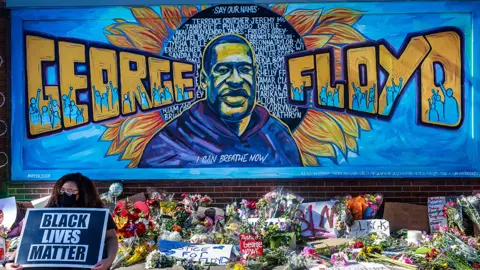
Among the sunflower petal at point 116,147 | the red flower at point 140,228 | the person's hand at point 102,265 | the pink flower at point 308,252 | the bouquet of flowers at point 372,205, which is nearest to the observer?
the person's hand at point 102,265

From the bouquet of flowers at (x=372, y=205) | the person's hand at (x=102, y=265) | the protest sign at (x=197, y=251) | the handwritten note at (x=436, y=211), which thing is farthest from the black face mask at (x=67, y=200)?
the handwritten note at (x=436, y=211)

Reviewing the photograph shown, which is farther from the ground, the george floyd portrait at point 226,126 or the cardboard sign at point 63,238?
the george floyd portrait at point 226,126

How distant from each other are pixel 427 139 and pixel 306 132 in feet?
6.11

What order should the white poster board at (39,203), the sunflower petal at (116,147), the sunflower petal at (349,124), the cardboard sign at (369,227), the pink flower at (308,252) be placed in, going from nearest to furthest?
the pink flower at (308,252) → the cardboard sign at (369,227) → the white poster board at (39,203) → the sunflower petal at (349,124) → the sunflower petal at (116,147)

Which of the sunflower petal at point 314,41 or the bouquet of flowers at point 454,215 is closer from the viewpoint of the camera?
the bouquet of flowers at point 454,215

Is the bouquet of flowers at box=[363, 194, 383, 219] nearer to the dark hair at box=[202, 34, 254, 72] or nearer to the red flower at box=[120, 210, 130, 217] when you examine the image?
the dark hair at box=[202, 34, 254, 72]

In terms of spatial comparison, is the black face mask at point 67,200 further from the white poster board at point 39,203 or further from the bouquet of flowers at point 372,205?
the bouquet of flowers at point 372,205

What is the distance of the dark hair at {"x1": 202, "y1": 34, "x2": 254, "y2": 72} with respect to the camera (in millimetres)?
9906

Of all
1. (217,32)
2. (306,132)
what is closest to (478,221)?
(306,132)

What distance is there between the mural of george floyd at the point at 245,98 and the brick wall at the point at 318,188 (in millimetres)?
16

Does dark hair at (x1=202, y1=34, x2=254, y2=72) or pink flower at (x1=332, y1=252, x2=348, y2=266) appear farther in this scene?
dark hair at (x1=202, y1=34, x2=254, y2=72)

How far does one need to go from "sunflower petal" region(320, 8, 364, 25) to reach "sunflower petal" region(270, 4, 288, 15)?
59 centimetres

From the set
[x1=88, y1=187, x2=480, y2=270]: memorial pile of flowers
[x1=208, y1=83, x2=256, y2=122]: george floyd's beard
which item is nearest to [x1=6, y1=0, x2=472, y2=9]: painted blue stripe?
[x1=208, y1=83, x2=256, y2=122]: george floyd's beard

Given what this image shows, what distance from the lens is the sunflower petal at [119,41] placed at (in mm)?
9961
